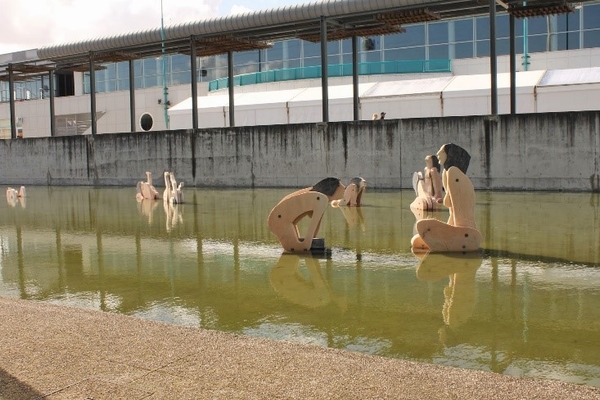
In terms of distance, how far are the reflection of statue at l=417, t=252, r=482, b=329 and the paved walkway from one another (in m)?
1.91

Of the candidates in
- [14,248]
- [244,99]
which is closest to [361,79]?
[244,99]

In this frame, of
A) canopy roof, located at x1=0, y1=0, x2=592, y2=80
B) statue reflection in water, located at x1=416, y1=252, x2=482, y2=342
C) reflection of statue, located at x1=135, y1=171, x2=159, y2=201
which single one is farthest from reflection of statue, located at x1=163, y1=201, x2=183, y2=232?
canopy roof, located at x1=0, y1=0, x2=592, y2=80

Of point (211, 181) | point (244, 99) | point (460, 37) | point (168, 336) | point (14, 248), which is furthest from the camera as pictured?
point (460, 37)

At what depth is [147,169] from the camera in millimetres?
29781

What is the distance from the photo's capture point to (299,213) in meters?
11.1

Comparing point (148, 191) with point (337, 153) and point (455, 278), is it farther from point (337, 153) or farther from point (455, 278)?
point (455, 278)

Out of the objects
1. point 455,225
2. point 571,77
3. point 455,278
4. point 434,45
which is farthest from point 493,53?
point 434,45

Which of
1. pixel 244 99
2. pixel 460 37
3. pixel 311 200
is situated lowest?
pixel 311 200

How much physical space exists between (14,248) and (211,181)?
581 inches

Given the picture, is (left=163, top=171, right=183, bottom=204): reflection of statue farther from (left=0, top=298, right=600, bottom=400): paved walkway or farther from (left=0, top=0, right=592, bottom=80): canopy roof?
(left=0, top=298, right=600, bottom=400): paved walkway

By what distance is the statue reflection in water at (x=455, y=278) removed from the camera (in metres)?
7.22

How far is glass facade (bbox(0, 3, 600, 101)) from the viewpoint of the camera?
3862cm

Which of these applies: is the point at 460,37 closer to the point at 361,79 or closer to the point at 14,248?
the point at 361,79

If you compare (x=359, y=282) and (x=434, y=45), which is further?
(x=434, y=45)
